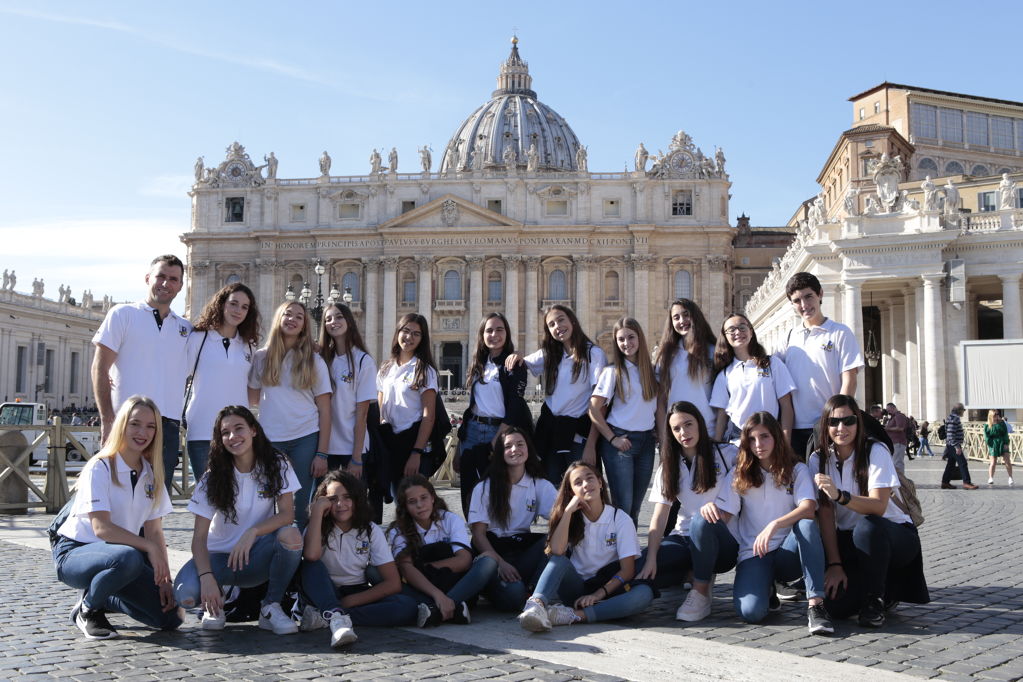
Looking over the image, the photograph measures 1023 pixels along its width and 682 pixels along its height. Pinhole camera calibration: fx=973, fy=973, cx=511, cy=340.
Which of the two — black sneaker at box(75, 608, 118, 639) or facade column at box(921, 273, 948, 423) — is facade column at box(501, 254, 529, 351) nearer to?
facade column at box(921, 273, 948, 423)

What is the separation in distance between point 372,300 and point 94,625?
186 feet

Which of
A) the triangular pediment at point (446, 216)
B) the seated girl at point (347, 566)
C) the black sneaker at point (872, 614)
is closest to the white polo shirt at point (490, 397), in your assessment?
the seated girl at point (347, 566)

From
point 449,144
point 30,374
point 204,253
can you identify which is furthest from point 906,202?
point 449,144

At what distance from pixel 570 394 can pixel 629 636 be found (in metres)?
2.26

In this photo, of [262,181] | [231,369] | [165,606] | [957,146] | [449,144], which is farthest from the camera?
[449,144]

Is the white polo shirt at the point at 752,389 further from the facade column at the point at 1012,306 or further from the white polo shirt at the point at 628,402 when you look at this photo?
the facade column at the point at 1012,306

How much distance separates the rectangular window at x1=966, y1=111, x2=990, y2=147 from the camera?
52.3m

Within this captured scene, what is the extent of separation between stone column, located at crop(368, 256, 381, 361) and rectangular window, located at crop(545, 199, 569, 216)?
440 inches

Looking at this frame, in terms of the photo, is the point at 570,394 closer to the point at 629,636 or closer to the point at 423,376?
the point at 423,376

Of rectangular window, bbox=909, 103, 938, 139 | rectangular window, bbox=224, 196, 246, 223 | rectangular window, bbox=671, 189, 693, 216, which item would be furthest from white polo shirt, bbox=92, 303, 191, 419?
rectangular window, bbox=224, 196, 246, 223

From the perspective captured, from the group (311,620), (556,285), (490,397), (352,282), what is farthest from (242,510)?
(352,282)

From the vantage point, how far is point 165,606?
548 centimetres

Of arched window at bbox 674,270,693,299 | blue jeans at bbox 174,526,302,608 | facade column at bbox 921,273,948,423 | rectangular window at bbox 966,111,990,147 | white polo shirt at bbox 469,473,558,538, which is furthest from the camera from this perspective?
arched window at bbox 674,270,693,299

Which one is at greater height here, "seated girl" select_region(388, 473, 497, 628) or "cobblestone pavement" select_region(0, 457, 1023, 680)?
"seated girl" select_region(388, 473, 497, 628)
